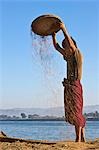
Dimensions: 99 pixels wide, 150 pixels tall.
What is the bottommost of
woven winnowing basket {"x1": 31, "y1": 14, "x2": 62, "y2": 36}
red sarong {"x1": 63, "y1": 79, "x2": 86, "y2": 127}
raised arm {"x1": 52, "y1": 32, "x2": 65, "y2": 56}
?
red sarong {"x1": 63, "y1": 79, "x2": 86, "y2": 127}

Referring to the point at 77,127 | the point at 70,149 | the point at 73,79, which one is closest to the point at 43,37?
the point at 73,79

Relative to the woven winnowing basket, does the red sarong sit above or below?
below

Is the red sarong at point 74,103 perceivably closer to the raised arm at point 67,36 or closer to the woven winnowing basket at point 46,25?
the raised arm at point 67,36

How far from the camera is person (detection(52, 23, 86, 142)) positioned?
35.3 ft

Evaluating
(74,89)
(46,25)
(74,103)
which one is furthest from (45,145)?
(46,25)

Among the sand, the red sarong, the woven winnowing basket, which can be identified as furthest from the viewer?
the woven winnowing basket

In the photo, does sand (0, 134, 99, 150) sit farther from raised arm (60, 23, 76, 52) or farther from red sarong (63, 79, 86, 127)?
raised arm (60, 23, 76, 52)

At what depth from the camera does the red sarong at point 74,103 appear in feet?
35.3

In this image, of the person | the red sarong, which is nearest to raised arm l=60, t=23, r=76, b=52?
the person

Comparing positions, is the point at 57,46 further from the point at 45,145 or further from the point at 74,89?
the point at 45,145

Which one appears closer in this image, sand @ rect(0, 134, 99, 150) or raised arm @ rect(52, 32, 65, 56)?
sand @ rect(0, 134, 99, 150)

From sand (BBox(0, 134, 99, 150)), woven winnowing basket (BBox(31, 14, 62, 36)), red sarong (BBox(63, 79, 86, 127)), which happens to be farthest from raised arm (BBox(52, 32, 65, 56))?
sand (BBox(0, 134, 99, 150))

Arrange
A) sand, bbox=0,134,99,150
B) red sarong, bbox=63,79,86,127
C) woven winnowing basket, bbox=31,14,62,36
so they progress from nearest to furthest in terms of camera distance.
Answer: sand, bbox=0,134,99,150 → red sarong, bbox=63,79,86,127 → woven winnowing basket, bbox=31,14,62,36

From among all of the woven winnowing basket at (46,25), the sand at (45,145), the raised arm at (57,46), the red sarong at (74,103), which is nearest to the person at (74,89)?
the red sarong at (74,103)
